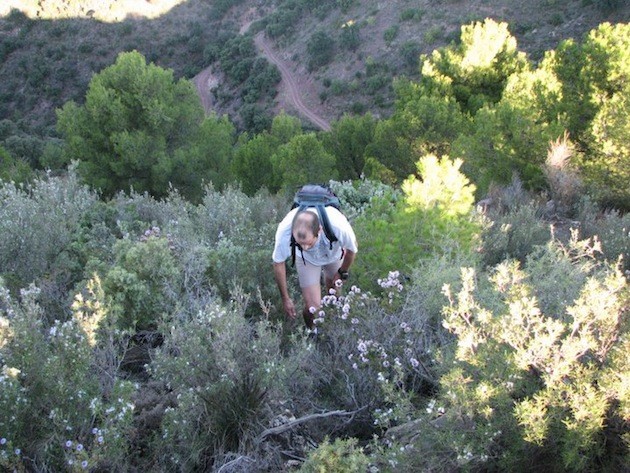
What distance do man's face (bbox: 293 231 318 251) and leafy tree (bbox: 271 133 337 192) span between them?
10.4 m

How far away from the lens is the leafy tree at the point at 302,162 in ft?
47.0

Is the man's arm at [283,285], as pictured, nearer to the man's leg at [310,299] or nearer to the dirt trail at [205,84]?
the man's leg at [310,299]

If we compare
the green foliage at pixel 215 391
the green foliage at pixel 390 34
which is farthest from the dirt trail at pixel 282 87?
the green foliage at pixel 215 391

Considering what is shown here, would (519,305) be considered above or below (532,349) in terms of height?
above

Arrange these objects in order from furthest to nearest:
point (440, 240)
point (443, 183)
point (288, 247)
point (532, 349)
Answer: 1. point (443, 183)
2. point (440, 240)
3. point (288, 247)
4. point (532, 349)

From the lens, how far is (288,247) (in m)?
3.96

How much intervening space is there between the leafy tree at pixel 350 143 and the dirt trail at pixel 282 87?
16137 mm

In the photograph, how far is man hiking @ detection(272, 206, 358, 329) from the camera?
12.4 feet

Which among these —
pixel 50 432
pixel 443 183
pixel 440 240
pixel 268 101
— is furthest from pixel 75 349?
pixel 268 101

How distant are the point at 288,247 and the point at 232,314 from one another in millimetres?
1051

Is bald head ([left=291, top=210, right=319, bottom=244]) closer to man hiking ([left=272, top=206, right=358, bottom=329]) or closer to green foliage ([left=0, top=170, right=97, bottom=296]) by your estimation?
man hiking ([left=272, top=206, right=358, bottom=329])

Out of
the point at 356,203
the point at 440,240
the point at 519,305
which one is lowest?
the point at 356,203

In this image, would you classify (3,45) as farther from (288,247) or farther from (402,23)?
(288,247)

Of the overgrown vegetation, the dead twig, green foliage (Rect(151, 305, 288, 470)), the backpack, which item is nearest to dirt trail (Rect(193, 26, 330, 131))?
the overgrown vegetation
